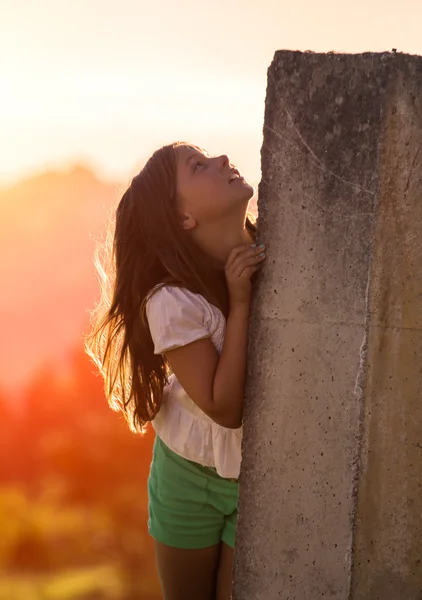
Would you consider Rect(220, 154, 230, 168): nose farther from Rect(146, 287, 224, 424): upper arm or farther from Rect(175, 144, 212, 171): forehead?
Rect(146, 287, 224, 424): upper arm

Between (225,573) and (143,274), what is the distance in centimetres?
114

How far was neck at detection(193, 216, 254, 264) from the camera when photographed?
312cm

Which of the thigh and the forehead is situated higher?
the forehead

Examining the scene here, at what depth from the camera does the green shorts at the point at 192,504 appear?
3.30m

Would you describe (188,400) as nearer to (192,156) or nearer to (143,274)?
(143,274)

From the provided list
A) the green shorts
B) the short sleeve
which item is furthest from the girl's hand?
the green shorts

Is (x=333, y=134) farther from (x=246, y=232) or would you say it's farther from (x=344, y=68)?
(x=246, y=232)

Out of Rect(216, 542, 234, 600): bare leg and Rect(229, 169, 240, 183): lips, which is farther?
Rect(216, 542, 234, 600): bare leg

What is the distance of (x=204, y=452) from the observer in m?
3.22

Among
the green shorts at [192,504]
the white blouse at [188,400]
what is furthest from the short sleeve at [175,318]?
the green shorts at [192,504]

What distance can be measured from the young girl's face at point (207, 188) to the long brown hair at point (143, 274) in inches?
1.6

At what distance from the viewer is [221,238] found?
3131mm

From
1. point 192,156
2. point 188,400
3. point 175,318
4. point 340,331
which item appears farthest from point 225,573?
point 192,156

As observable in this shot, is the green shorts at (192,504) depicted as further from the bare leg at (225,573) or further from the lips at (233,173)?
the lips at (233,173)
